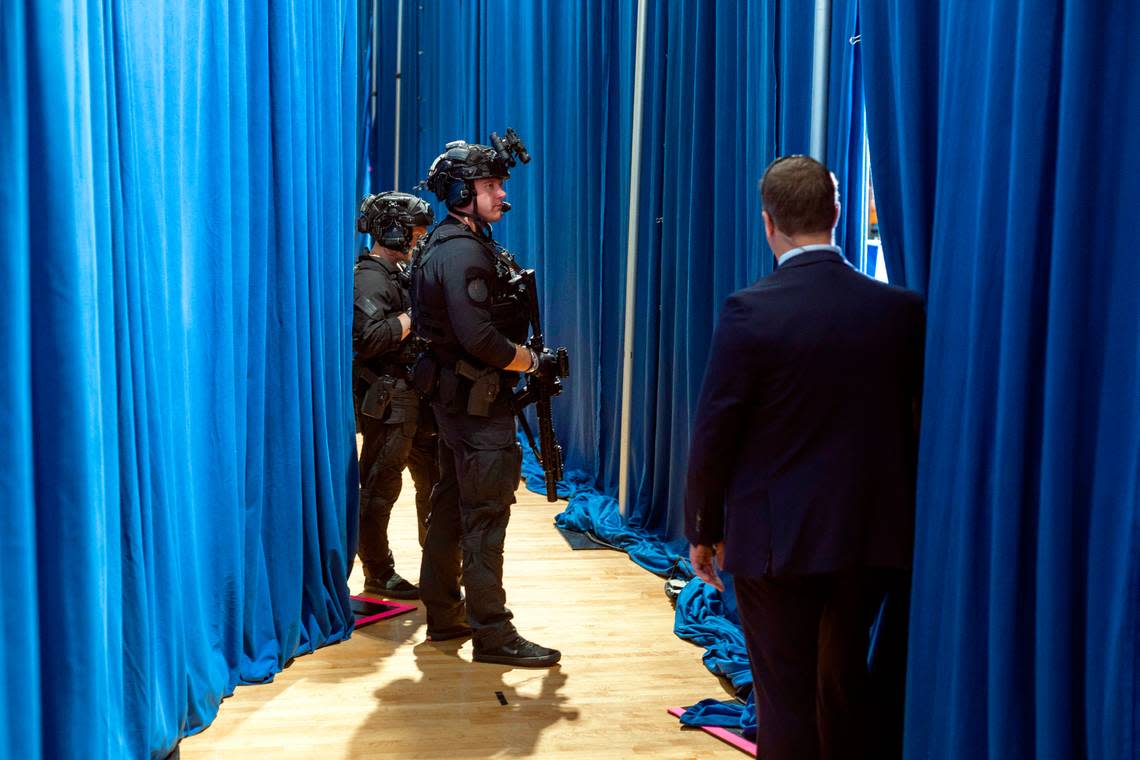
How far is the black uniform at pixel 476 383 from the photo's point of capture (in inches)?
142

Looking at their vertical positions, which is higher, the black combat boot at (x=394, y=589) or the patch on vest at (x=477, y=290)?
the patch on vest at (x=477, y=290)

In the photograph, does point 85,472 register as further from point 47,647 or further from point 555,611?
point 555,611

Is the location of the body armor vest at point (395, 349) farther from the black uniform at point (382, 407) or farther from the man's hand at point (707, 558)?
the man's hand at point (707, 558)

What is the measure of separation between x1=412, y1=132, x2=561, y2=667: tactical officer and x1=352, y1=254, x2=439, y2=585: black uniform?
0.49 meters

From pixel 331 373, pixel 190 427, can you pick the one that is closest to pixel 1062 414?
pixel 190 427

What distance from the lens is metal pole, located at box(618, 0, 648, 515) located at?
5.55 metres

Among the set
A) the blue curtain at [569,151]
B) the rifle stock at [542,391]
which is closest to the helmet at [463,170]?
the rifle stock at [542,391]

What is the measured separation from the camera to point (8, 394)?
6.97 ft

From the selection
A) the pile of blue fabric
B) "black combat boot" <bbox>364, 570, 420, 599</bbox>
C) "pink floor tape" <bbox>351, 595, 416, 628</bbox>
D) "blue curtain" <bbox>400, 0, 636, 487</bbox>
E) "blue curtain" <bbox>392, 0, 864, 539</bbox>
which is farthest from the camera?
"blue curtain" <bbox>400, 0, 636, 487</bbox>

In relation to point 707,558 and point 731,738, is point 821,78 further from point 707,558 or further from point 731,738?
point 731,738

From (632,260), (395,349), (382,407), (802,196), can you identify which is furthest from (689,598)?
(802,196)

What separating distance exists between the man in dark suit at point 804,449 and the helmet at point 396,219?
7.75ft

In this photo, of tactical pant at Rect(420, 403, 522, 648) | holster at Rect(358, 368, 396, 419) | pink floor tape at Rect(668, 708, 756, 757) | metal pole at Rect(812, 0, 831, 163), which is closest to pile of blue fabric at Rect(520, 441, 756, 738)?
pink floor tape at Rect(668, 708, 756, 757)

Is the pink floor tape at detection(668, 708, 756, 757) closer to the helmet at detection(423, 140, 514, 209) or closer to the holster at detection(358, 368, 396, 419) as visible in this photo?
the holster at detection(358, 368, 396, 419)
